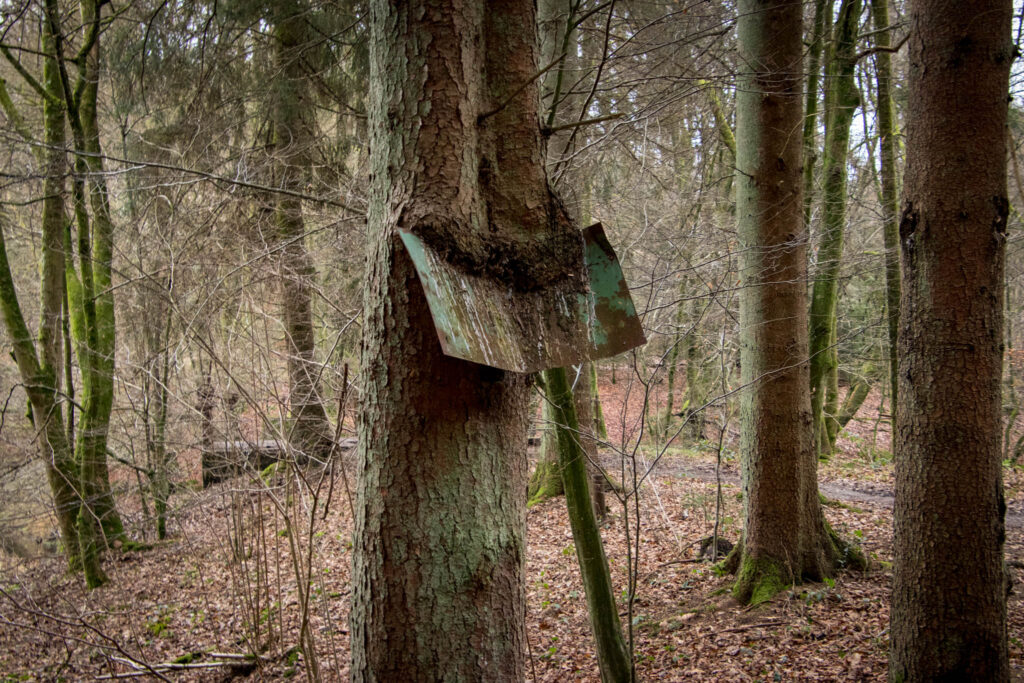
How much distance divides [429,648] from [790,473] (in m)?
4.18

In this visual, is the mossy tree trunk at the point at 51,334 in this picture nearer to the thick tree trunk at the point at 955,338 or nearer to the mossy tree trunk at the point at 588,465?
the mossy tree trunk at the point at 588,465

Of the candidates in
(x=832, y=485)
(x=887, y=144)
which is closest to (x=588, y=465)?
(x=832, y=485)

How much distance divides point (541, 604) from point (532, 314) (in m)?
4.72

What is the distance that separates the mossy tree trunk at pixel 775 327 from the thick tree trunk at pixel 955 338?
1.92m

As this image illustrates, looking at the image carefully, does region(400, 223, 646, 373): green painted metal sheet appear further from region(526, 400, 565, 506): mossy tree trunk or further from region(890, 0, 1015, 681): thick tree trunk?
region(526, 400, 565, 506): mossy tree trunk

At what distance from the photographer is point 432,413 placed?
1.70 metres

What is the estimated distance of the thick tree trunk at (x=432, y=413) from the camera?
1.67 meters

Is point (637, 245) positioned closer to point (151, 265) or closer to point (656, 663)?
point (656, 663)

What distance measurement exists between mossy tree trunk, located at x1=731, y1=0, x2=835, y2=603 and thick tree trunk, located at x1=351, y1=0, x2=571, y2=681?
361 centimetres

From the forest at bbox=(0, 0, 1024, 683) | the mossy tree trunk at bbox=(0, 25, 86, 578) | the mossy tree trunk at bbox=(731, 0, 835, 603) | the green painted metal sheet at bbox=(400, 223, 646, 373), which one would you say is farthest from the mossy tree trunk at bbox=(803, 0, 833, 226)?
the mossy tree trunk at bbox=(0, 25, 86, 578)

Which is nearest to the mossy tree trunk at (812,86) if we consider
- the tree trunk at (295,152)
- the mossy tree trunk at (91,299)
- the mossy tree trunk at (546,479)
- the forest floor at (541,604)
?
the forest floor at (541,604)

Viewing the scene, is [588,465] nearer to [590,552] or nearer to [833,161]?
[590,552]

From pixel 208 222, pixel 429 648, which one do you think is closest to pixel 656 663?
pixel 429 648

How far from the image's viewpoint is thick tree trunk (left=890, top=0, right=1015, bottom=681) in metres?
2.87
